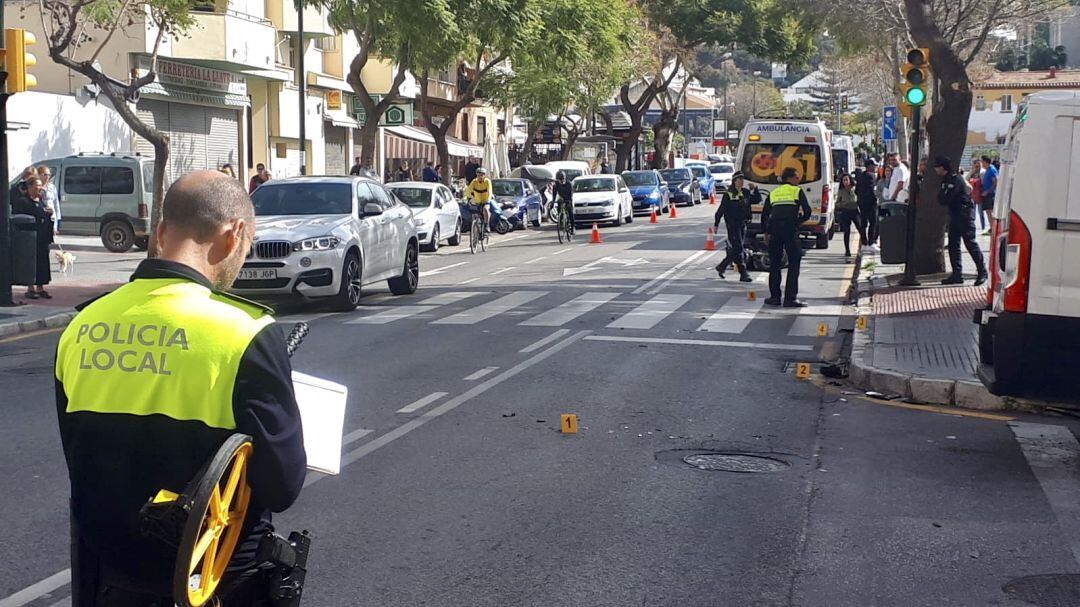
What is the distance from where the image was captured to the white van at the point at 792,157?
27.8 metres

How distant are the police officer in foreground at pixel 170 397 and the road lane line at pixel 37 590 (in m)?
2.60

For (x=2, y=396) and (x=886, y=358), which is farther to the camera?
(x=886, y=358)

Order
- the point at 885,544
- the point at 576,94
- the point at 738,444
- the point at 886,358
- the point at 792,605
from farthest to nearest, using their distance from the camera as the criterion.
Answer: the point at 576,94
the point at 886,358
the point at 738,444
the point at 885,544
the point at 792,605

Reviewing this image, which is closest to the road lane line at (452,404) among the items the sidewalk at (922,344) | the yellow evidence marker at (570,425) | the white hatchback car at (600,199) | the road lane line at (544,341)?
the road lane line at (544,341)

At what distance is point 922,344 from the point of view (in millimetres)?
13195

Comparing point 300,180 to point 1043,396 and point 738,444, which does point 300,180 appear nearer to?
point 738,444

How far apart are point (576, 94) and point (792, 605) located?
167 feet

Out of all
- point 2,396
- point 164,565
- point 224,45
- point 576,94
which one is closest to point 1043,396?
point 164,565

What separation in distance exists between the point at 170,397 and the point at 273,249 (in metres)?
13.6

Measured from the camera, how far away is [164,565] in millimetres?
3023

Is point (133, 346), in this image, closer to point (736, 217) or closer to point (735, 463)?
point (735, 463)

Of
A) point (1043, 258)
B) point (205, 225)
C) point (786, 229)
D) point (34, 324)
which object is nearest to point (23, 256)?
point (34, 324)

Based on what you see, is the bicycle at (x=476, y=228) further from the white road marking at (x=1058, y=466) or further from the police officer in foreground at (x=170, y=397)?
the police officer in foreground at (x=170, y=397)

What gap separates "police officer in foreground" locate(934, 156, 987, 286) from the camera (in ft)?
61.6
